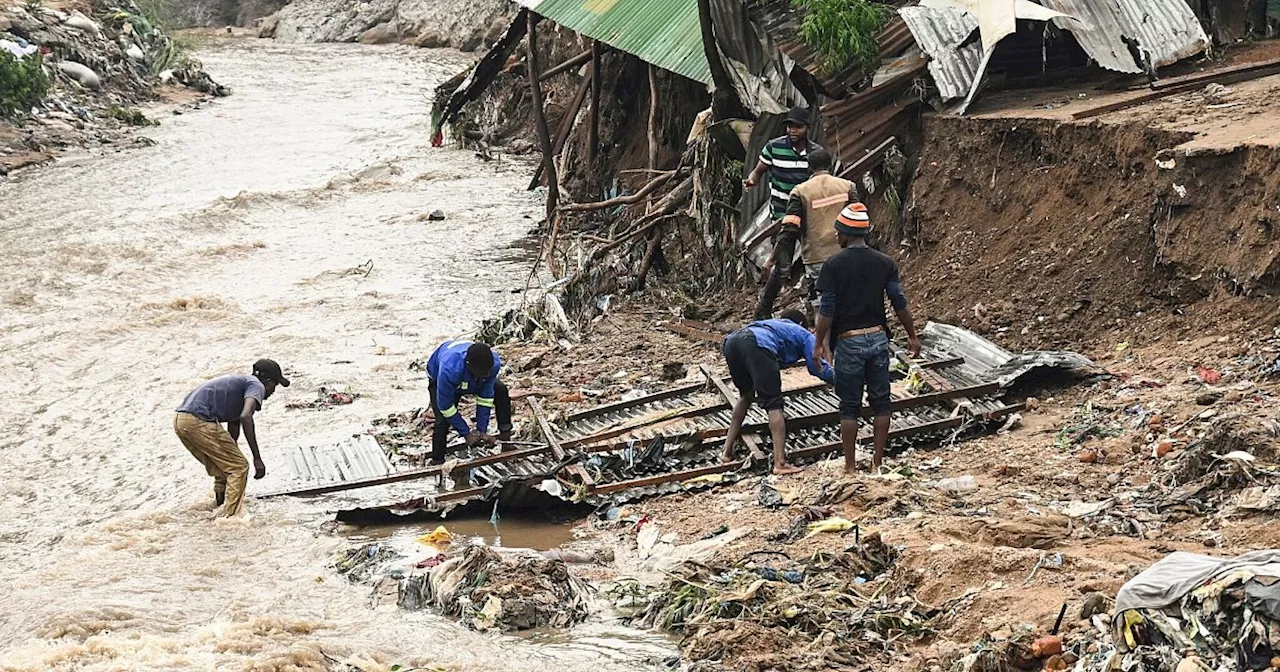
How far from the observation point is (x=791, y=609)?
18.7 ft

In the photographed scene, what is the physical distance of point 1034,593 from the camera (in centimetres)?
529

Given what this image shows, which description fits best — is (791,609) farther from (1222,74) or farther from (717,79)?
(717,79)

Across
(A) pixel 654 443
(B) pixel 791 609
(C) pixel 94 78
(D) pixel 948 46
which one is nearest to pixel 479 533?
(A) pixel 654 443

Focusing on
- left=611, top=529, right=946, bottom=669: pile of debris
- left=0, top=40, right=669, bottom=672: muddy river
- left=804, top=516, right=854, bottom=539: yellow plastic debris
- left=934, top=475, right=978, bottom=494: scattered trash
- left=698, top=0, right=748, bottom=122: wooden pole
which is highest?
left=698, top=0, right=748, bottom=122: wooden pole

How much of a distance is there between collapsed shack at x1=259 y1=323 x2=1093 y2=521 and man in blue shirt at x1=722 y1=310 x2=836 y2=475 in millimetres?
293

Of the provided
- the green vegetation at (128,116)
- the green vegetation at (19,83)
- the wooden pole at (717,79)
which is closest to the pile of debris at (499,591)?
the wooden pole at (717,79)

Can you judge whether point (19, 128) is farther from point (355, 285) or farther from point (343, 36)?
point (343, 36)

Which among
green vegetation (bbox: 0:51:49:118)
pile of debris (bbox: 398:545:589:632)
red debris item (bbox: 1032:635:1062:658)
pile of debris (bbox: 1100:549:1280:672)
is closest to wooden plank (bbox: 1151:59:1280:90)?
pile of debris (bbox: 398:545:589:632)

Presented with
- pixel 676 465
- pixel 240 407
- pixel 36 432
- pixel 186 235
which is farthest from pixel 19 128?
pixel 676 465

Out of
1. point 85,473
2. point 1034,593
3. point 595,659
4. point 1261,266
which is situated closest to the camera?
point 1034,593

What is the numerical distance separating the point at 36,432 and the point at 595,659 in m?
7.38

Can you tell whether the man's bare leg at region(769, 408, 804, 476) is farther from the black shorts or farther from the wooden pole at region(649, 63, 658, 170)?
the wooden pole at region(649, 63, 658, 170)

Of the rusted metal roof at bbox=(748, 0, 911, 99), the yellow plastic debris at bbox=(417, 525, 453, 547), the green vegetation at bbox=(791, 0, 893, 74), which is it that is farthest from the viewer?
the rusted metal roof at bbox=(748, 0, 911, 99)

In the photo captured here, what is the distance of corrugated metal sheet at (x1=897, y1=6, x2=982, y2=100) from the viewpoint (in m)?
10.4
